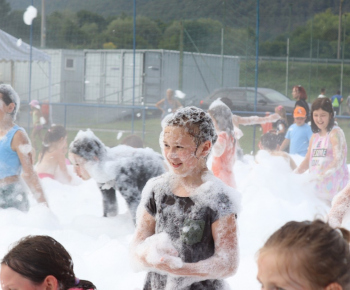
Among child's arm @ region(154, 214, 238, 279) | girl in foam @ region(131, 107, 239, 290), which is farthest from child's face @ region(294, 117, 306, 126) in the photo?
child's arm @ region(154, 214, 238, 279)

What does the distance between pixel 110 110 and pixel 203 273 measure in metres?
6.62

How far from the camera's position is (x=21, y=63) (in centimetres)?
734

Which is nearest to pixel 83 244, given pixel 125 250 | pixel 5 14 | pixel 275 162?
pixel 125 250

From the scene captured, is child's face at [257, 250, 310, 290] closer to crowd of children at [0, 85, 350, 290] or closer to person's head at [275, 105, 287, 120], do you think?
crowd of children at [0, 85, 350, 290]

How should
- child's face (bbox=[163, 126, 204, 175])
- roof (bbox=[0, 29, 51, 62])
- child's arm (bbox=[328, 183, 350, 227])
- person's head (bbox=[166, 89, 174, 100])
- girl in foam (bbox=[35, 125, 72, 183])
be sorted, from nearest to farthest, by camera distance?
1. child's face (bbox=[163, 126, 204, 175])
2. child's arm (bbox=[328, 183, 350, 227])
3. girl in foam (bbox=[35, 125, 72, 183])
4. roof (bbox=[0, 29, 51, 62])
5. person's head (bbox=[166, 89, 174, 100])

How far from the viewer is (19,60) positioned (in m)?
6.62

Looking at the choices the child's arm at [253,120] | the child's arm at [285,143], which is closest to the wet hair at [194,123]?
the child's arm at [253,120]

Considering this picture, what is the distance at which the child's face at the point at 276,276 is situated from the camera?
1104mm

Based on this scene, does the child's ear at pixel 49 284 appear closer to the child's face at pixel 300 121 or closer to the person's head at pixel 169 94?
the child's face at pixel 300 121

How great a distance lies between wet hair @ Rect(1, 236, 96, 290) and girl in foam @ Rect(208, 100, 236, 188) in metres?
2.10

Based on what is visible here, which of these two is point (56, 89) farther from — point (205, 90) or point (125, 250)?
point (125, 250)

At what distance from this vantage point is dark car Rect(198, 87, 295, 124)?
7.57m

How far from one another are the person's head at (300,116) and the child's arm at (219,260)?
418cm

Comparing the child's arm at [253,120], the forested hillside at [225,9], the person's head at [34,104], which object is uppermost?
the forested hillside at [225,9]
